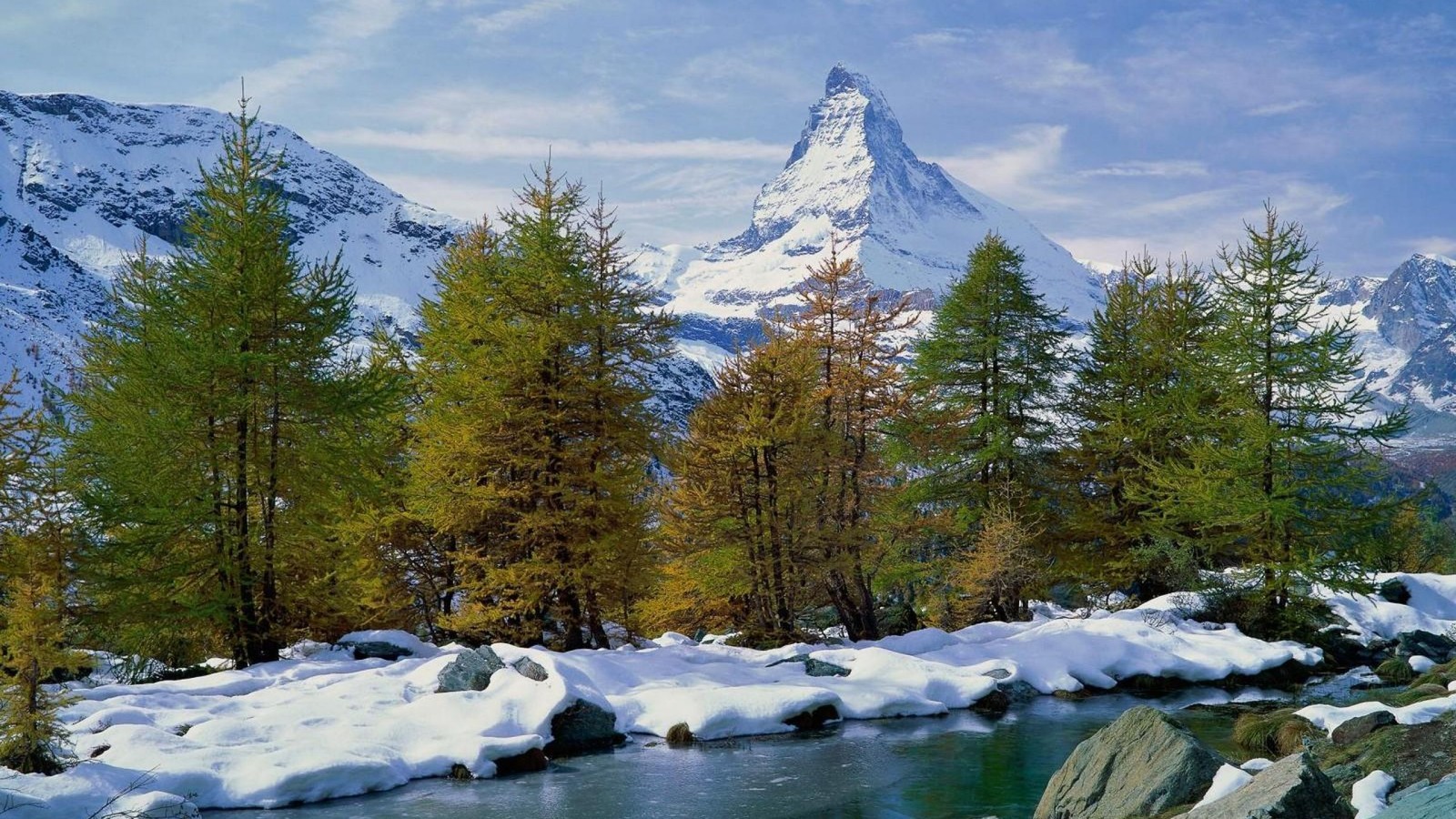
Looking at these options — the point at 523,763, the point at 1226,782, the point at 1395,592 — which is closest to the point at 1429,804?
the point at 1226,782

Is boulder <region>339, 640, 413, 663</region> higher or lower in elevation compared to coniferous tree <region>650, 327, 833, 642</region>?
lower

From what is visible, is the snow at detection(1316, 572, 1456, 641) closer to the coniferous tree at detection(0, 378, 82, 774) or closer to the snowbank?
the snowbank

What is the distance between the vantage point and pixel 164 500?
17844 mm

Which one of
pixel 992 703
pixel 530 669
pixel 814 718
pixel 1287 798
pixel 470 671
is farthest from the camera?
pixel 992 703

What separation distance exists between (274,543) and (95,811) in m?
9.70

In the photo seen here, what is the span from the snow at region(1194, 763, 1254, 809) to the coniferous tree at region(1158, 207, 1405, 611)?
1652 cm

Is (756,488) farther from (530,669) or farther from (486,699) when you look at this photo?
(486,699)

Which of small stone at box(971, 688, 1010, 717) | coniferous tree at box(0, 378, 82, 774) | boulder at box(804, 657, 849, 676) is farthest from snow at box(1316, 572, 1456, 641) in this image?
coniferous tree at box(0, 378, 82, 774)

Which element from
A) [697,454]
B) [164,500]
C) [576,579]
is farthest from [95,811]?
[697,454]

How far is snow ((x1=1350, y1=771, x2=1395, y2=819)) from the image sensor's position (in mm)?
8375

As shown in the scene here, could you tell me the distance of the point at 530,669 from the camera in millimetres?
16969

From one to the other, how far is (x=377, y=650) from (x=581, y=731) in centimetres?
596

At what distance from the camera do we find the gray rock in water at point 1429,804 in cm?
563

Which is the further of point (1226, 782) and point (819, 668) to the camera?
point (819, 668)
